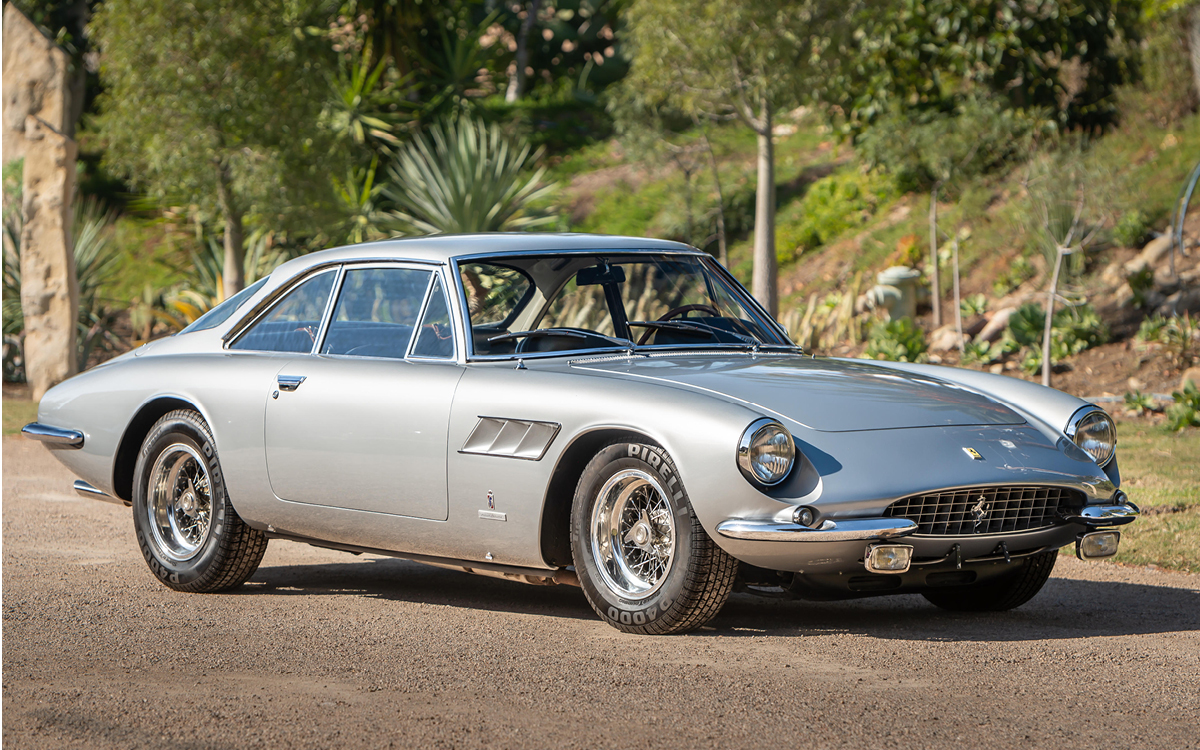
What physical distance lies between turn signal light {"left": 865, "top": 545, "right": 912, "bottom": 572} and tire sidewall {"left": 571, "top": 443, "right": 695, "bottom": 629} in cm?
58

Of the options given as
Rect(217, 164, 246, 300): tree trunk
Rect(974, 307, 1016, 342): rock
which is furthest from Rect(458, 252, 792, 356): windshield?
Rect(217, 164, 246, 300): tree trunk

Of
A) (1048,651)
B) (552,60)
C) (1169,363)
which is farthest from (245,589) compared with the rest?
(552,60)

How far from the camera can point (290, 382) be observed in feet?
18.9

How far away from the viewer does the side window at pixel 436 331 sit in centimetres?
550

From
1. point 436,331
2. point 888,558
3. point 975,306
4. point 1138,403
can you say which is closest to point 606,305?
point 436,331

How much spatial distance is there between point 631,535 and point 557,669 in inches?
25.2

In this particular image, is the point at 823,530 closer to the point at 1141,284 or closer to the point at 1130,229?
the point at 1141,284

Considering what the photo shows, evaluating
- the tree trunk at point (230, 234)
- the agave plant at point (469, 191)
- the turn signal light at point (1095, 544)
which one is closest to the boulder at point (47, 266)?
the tree trunk at point (230, 234)

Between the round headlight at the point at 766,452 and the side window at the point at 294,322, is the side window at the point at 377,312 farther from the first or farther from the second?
the round headlight at the point at 766,452

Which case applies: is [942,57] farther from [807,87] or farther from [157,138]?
[157,138]

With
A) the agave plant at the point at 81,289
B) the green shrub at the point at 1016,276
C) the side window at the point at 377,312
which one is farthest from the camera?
the green shrub at the point at 1016,276

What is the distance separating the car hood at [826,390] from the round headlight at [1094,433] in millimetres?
265

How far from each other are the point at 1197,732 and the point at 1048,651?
95 cm

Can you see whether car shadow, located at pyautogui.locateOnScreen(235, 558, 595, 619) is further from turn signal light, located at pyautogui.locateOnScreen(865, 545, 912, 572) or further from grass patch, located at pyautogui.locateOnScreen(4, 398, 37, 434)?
grass patch, located at pyautogui.locateOnScreen(4, 398, 37, 434)
